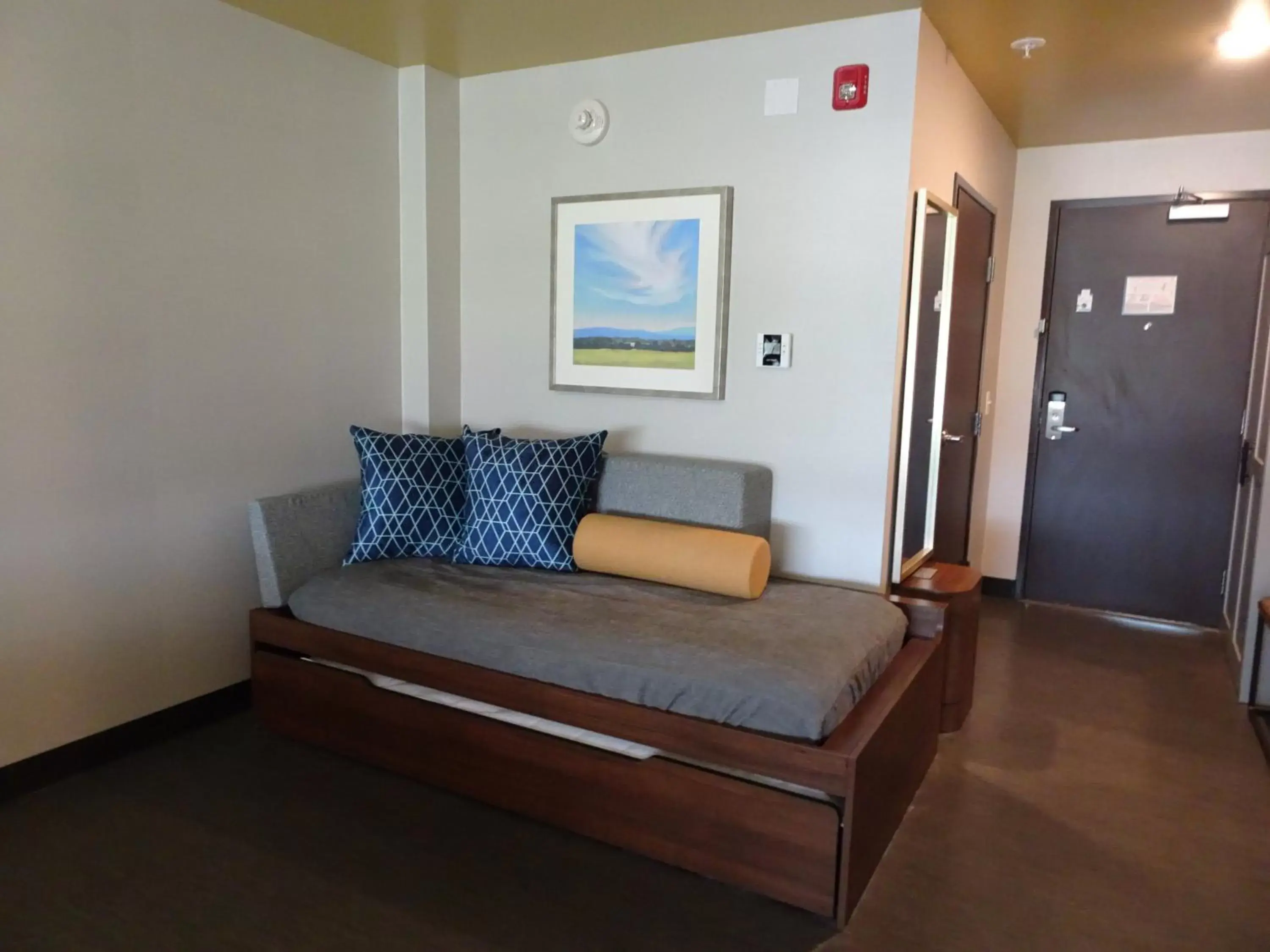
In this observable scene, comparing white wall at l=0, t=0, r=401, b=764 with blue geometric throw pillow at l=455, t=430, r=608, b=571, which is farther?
blue geometric throw pillow at l=455, t=430, r=608, b=571

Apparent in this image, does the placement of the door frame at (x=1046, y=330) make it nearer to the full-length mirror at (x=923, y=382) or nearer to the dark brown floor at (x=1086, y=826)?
the dark brown floor at (x=1086, y=826)

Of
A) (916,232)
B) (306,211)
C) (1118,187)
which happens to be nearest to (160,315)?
(306,211)

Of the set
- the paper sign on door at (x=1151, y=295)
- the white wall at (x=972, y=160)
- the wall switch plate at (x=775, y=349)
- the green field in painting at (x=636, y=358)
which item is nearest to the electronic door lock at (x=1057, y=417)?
the white wall at (x=972, y=160)

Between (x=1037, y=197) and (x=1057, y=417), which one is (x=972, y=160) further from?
(x=1057, y=417)

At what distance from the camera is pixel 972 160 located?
3594 mm

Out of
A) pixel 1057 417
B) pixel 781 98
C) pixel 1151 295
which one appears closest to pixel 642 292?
pixel 781 98

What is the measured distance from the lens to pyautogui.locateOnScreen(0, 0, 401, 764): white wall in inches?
95.9

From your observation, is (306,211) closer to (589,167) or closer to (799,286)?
(589,167)

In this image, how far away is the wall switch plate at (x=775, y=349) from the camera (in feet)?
10.0

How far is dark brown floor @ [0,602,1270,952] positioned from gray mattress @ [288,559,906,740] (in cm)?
44

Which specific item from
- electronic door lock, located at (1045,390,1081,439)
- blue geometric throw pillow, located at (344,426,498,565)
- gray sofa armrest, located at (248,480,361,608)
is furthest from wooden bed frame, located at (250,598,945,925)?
electronic door lock, located at (1045,390,1081,439)

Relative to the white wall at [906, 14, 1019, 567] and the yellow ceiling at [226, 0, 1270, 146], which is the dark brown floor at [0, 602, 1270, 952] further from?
the yellow ceiling at [226, 0, 1270, 146]

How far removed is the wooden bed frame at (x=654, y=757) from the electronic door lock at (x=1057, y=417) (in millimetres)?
2210

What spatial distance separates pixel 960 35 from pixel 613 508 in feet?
6.44
